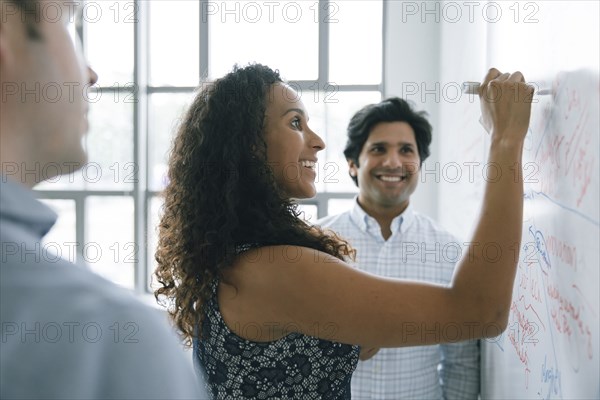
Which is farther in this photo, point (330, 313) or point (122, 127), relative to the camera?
point (122, 127)

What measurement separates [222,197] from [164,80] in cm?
286

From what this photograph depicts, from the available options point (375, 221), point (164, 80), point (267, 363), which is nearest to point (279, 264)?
point (267, 363)

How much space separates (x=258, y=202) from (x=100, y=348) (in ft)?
2.27

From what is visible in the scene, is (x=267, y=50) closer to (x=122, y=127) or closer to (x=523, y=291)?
(x=122, y=127)

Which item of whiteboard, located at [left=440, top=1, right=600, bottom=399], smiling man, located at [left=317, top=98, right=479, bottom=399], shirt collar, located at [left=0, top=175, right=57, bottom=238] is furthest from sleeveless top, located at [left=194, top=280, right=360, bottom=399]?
smiling man, located at [left=317, top=98, right=479, bottom=399]

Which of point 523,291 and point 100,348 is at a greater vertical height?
point 100,348

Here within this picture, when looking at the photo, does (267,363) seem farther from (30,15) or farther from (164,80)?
(164,80)

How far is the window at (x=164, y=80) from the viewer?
11.5 feet

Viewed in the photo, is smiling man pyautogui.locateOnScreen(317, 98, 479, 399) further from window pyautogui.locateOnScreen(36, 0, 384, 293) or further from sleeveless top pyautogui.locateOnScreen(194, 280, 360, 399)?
window pyautogui.locateOnScreen(36, 0, 384, 293)

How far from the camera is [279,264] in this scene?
0.87 meters

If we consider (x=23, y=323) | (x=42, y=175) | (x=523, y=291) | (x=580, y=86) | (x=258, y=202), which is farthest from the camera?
(x=523, y=291)

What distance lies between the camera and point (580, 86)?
Result: 771 mm

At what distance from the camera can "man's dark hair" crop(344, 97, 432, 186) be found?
1.82m

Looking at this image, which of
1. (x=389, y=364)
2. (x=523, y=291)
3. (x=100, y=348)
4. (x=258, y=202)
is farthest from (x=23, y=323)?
(x=389, y=364)
